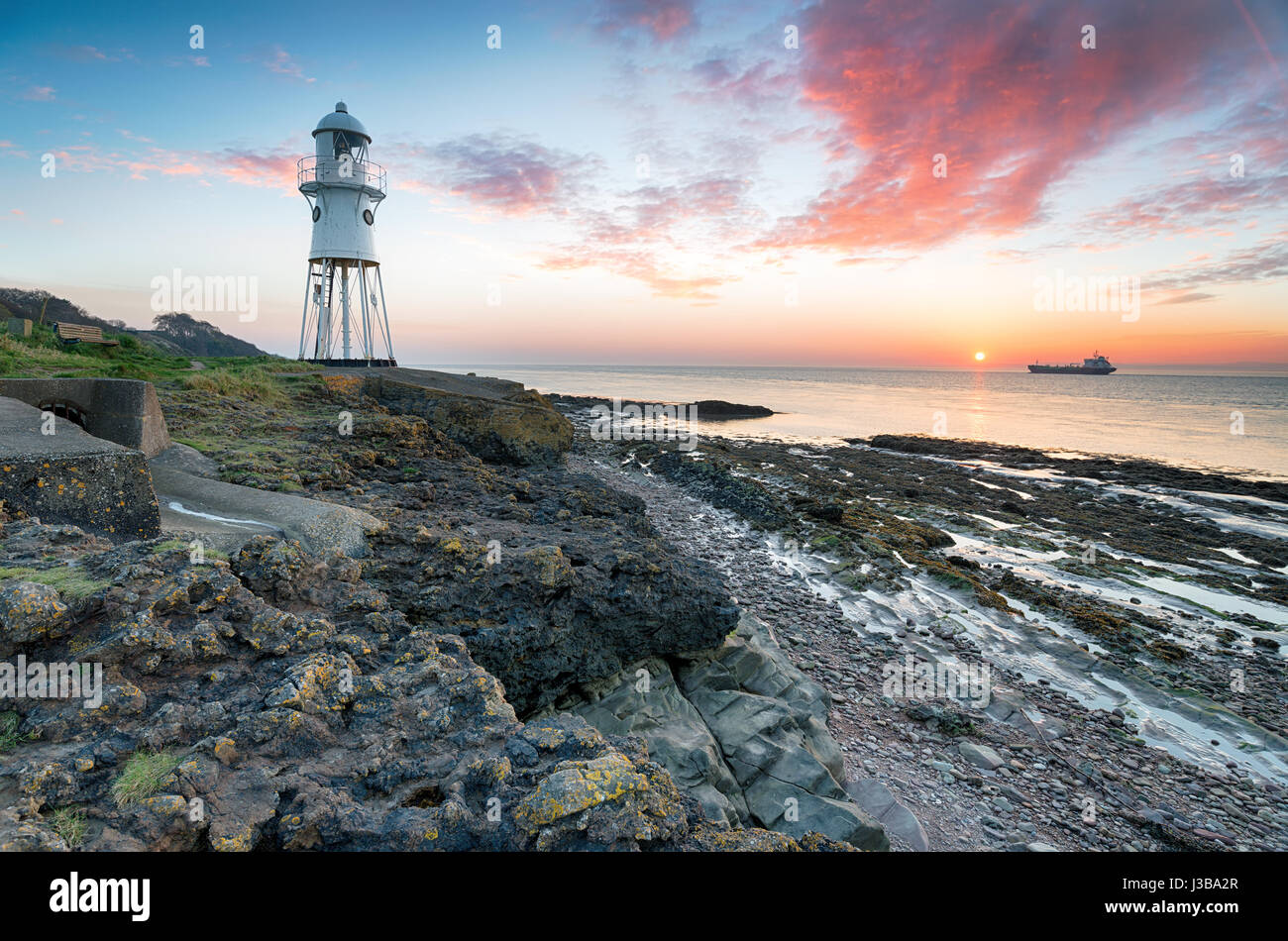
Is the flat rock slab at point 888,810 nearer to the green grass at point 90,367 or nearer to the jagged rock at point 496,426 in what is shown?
the jagged rock at point 496,426

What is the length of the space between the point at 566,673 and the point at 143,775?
3685 millimetres

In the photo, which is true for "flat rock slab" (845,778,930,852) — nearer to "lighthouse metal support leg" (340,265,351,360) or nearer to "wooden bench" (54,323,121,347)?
"wooden bench" (54,323,121,347)

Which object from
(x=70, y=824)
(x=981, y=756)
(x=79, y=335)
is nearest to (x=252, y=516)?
(x=70, y=824)

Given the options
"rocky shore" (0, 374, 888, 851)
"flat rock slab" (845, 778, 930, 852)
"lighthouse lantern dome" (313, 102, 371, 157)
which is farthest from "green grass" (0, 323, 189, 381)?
"lighthouse lantern dome" (313, 102, 371, 157)

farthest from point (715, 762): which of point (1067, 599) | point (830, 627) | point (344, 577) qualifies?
point (1067, 599)

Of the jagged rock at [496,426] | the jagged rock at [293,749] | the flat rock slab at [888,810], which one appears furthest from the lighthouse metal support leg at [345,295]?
the flat rock slab at [888,810]

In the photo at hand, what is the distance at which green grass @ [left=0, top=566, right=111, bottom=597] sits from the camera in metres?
3.63

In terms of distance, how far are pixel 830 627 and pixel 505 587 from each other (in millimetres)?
7190

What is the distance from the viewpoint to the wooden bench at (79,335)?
18.3 metres

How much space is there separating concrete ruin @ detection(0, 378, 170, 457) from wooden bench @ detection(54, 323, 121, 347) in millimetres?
14221

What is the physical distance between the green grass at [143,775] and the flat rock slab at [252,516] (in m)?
2.66

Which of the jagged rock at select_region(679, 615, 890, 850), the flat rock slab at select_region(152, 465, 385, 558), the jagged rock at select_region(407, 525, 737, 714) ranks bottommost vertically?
the jagged rock at select_region(679, 615, 890, 850)
